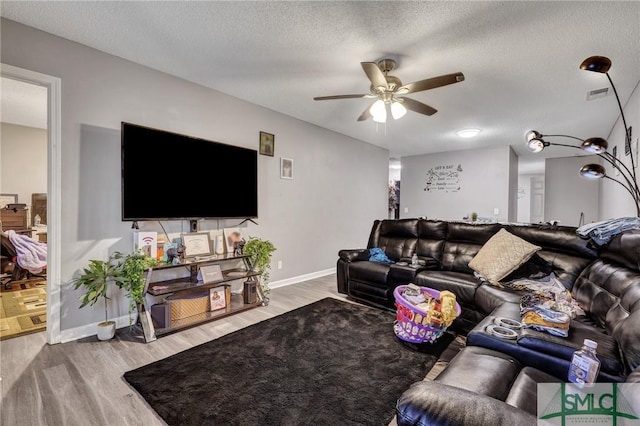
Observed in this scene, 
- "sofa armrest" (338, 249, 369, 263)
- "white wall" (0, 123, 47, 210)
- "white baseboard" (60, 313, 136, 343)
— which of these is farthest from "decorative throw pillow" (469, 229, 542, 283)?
"white wall" (0, 123, 47, 210)

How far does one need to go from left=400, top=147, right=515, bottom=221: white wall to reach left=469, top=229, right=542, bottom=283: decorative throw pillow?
137 inches

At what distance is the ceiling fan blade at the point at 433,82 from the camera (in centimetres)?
210

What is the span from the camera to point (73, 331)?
2.50 metres

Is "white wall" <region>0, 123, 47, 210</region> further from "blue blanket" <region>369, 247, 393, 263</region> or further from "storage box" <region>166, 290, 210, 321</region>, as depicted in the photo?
"blue blanket" <region>369, 247, 393, 263</region>

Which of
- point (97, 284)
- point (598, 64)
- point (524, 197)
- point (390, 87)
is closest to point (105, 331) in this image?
point (97, 284)

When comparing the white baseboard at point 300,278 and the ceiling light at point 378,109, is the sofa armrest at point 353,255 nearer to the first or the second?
the white baseboard at point 300,278

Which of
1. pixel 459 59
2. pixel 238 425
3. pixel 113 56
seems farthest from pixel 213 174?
pixel 459 59

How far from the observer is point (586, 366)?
1.11m

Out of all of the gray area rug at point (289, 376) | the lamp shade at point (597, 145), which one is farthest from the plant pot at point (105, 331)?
the lamp shade at point (597, 145)

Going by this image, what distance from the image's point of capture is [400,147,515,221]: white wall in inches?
234

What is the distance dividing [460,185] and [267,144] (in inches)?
181

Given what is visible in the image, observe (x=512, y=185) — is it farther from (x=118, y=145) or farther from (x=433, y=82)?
(x=118, y=145)

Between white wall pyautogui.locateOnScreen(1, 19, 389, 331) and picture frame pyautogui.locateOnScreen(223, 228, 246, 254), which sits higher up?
white wall pyautogui.locateOnScreen(1, 19, 389, 331)

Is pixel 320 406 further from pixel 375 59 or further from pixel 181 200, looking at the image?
pixel 375 59
